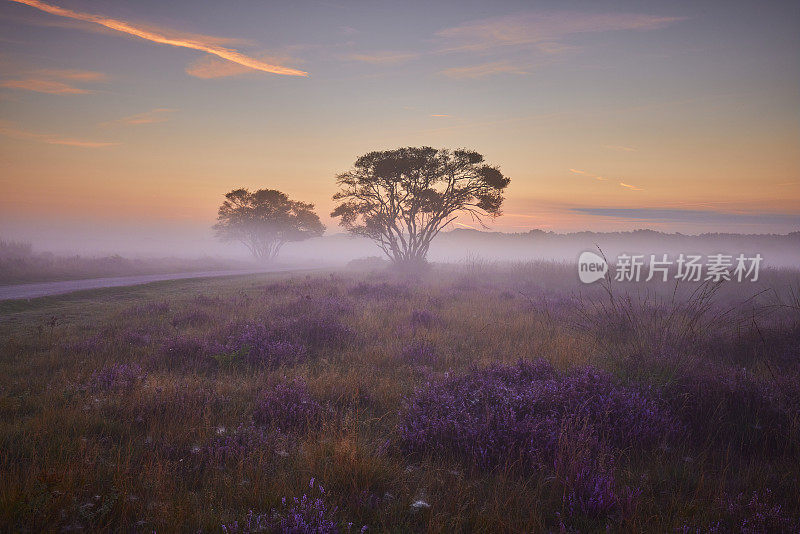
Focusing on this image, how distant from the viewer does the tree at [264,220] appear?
2135 inches

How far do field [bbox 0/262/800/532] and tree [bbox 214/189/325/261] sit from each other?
4986cm

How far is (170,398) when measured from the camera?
4477mm

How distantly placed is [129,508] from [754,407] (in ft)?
21.4

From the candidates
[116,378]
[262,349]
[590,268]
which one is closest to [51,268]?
[116,378]

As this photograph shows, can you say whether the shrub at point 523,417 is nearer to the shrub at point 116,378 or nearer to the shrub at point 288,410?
the shrub at point 288,410

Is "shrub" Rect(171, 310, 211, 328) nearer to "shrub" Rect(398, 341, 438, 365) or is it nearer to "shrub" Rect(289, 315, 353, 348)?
"shrub" Rect(289, 315, 353, 348)

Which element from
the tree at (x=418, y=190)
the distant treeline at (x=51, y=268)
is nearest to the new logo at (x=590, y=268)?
the tree at (x=418, y=190)

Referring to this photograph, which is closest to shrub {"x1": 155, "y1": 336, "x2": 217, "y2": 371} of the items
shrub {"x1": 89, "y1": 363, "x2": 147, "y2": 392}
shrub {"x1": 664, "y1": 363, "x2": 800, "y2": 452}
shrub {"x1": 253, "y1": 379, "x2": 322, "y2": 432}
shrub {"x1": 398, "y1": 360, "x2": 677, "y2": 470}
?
shrub {"x1": 89, "y1": 363, "x2": 147, "y2": 392}

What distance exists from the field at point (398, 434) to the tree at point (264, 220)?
4986cm

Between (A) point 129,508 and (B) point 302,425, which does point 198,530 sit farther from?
(B) point 302,425

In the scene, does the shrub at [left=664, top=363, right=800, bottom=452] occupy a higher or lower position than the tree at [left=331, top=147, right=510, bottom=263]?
lower

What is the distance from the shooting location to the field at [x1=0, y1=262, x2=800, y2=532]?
2.55m

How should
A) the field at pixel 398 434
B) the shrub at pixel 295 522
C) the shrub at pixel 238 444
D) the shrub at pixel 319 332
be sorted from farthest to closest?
the shrub at pixel 319 332 < the shrub at pixel 238 444 < the field at pixel 398 434 < the shrub at pixel 295 522

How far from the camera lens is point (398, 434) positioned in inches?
154
